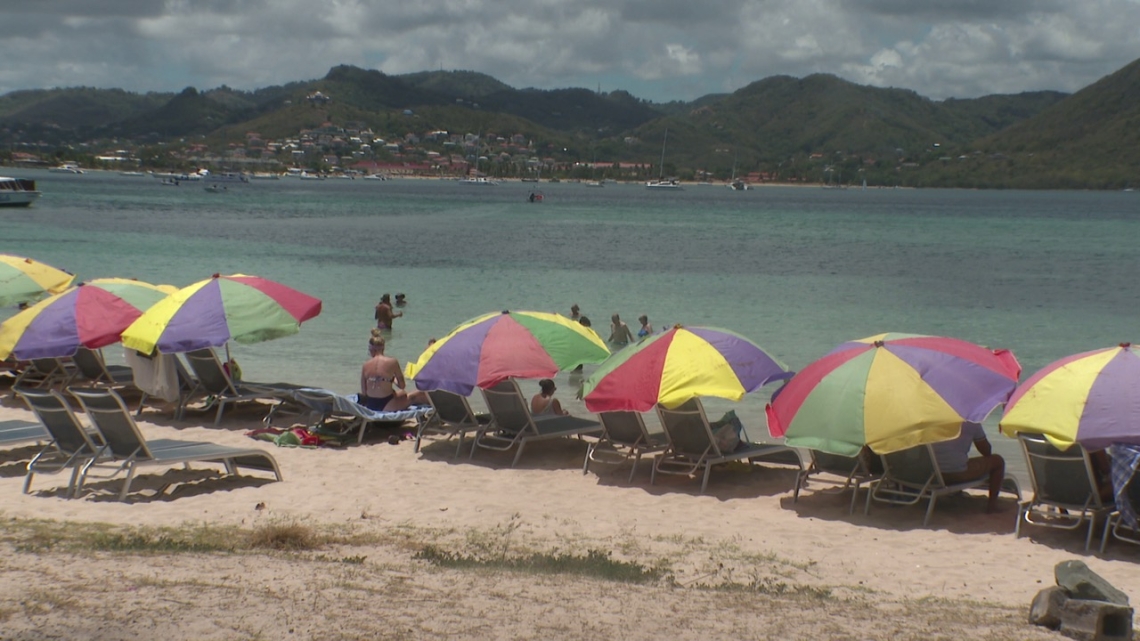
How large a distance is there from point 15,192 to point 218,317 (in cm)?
6218

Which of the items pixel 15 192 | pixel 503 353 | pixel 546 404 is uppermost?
pixel 503 353

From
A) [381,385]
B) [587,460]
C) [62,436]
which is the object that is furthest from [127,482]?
[587,460]

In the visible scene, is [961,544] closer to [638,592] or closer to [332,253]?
[638,592]

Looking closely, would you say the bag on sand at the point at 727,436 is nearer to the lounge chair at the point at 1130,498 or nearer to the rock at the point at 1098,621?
the lounge chair at the point at 1130,498

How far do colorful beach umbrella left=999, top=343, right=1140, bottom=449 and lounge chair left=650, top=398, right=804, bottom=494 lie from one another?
225cm

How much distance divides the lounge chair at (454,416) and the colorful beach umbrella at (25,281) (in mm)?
6584

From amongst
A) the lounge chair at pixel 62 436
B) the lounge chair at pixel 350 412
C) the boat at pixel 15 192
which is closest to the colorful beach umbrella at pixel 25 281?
the lounge chair at pixel 350 412

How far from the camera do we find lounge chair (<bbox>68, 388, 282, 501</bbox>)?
8.49 meters

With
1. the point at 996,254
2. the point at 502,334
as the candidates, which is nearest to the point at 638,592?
the point at 502,334

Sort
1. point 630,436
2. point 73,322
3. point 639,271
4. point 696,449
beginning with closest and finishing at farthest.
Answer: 1. point 696,449
2. point 630,436
3. point 73,322
4. point 639,271

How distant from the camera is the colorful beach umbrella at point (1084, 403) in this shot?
23.5 ft

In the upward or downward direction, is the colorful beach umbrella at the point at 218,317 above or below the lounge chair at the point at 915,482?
above

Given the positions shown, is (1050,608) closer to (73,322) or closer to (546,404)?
(546,404)

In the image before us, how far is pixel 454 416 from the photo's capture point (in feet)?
35.7
